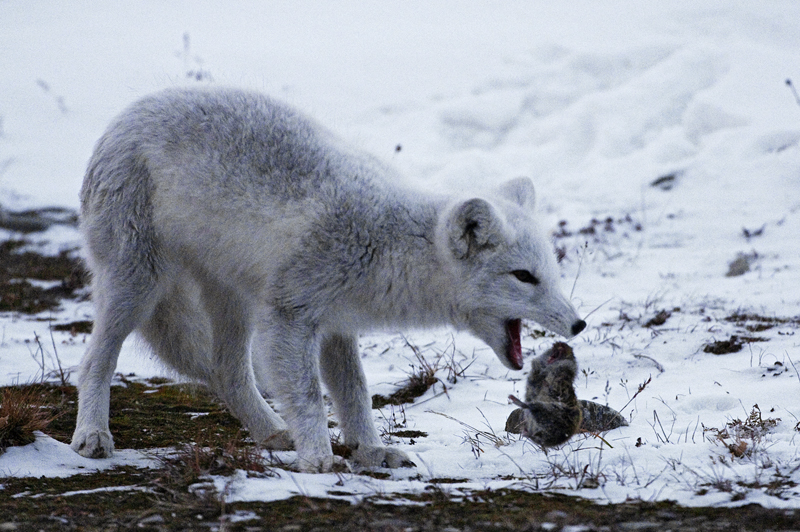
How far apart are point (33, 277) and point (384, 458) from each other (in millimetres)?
8457

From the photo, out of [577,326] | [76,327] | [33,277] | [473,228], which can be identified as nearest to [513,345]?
[577,326]

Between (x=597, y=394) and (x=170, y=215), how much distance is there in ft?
10.4

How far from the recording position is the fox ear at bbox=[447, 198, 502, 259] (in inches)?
152

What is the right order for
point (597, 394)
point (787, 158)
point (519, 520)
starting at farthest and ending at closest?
point (787, 158) < point (597, 394) < point (519, 520)

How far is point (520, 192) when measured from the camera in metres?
4.59

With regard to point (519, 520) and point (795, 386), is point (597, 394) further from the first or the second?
point (519, 520)

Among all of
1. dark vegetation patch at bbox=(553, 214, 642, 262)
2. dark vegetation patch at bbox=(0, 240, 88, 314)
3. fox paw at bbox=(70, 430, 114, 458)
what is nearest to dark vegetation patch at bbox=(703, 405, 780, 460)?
fox paw at bbox=(70, 430, 114, 458)

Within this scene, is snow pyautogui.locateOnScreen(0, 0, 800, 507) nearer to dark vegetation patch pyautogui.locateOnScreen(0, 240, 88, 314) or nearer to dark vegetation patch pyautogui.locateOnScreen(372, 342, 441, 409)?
dark vegetation patch pyautogui.locateOnScreen(372, 342, 441, 409)

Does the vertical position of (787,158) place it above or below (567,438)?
above

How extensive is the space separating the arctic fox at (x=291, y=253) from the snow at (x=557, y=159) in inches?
19.4

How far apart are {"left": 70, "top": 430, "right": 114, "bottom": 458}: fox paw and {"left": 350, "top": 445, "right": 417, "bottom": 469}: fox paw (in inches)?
57.0

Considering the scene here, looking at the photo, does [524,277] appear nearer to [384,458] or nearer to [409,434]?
[384,458]

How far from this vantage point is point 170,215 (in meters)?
4.52

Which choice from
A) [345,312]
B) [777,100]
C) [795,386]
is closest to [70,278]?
[345,312]
